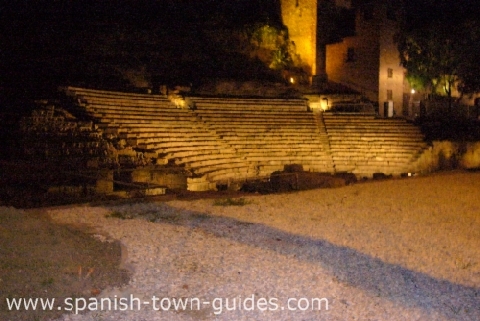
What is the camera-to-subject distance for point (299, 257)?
21.3ft

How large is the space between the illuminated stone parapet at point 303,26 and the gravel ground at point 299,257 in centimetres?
2467

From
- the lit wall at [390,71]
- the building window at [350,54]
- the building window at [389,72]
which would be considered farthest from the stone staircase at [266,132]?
the building window at [350,54]

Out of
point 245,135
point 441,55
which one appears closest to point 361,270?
point 245,135

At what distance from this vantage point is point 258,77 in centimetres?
2906

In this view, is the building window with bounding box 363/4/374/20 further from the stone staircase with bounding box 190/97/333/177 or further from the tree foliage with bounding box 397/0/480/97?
the stone staircase with bounding box 190/97/333/177

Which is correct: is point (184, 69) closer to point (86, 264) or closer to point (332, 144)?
point (332, 144)

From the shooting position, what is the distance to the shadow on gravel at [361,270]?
197 inches

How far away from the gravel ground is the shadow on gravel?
0.05 ft

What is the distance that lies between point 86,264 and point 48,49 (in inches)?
872

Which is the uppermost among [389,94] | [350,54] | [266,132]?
[350,54]

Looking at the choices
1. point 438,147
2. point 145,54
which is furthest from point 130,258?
point 145,54

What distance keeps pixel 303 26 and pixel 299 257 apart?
30.5 m

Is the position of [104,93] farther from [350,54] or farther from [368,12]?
[368,12]

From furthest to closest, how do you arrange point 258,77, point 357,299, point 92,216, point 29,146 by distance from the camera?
point 258,77
point 29,146
point 92,216
point 357,299
